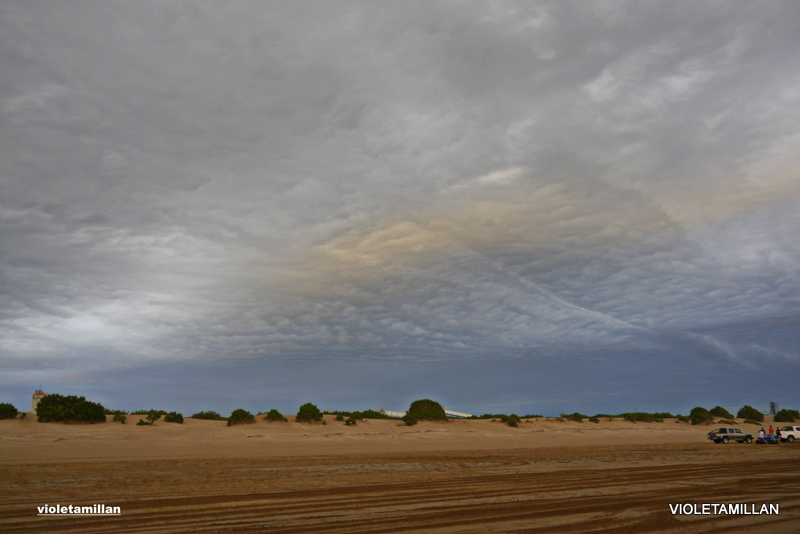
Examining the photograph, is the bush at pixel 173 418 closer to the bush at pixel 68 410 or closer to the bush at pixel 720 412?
the bush at pixel 68 410

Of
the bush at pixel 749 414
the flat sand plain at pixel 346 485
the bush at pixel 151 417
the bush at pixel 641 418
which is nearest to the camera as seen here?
the flat sand plain at pixel 346 485

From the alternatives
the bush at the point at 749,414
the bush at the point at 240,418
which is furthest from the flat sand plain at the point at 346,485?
the bush at the point at 749,414

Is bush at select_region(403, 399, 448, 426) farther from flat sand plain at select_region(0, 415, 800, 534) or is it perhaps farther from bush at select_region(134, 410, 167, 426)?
bush at select_region(134, 410, 167, 426)

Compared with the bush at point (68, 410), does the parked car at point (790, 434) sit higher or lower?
lower

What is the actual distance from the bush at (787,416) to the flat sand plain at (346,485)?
60211mm

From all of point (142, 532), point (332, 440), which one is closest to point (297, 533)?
point (142, 532)

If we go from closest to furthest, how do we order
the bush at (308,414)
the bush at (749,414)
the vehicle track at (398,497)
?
the vehicle track at (398,497) < the bush at (308,414) < the bush at (749,414)

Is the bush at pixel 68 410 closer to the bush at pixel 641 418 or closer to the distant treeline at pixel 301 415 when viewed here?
the distant treeline at pixel 301 415

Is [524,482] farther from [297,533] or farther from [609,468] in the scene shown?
[297,533]

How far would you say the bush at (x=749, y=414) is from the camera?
75.3m

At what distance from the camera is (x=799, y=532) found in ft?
31.8

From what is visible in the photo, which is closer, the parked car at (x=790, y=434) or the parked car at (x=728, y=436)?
the parked car at (x=728, y=436)

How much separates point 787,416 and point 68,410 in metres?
91.4

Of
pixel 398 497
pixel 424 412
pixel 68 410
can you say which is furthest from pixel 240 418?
pixel 398 497
